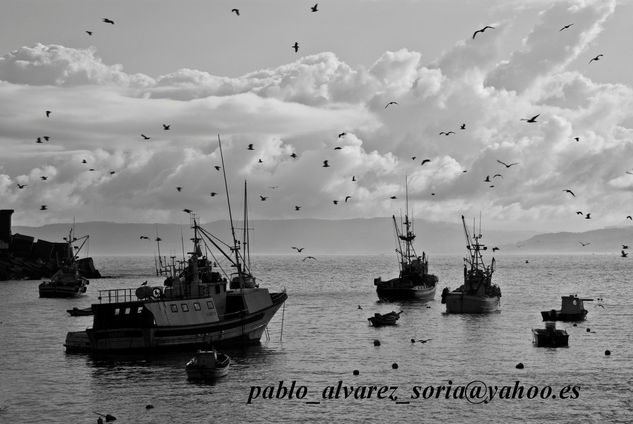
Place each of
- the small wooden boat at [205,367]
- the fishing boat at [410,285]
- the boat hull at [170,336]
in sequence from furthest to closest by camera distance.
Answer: the fishing boat at [410,285], the boat hull at [170,336], the small wooden boat at [205,367]

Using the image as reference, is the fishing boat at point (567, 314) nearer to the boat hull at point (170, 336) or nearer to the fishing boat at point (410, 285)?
the fishing boat at point (410, 285)

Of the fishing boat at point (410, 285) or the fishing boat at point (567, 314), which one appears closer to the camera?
the fishing boat at point (567, 314)

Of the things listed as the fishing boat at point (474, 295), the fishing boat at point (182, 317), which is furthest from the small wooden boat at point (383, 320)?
the fishing boat at point (182, 317)

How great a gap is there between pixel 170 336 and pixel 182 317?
181 centimetres

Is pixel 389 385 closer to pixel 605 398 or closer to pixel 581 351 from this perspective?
pixel 605 398

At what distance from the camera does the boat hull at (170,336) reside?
73.4 meters

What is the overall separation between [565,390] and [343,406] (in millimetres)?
15052

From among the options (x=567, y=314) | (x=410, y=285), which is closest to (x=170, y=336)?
(x=567, y=314)

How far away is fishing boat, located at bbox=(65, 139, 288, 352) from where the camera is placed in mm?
73562

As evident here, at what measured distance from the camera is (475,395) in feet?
195

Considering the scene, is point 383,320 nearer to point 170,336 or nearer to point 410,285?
point 170,336

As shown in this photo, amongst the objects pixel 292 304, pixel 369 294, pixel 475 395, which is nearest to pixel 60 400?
pixel 475 395

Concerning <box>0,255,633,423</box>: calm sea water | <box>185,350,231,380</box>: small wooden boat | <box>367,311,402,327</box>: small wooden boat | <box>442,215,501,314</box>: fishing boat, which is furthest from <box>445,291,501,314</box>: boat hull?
<box>185,350,231,380</box>: small wooden boat

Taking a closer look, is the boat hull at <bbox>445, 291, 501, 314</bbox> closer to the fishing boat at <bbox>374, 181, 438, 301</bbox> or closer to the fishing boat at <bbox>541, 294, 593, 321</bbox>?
the fishing boat at <bbox>541, 294, 593, 321</bbox>
